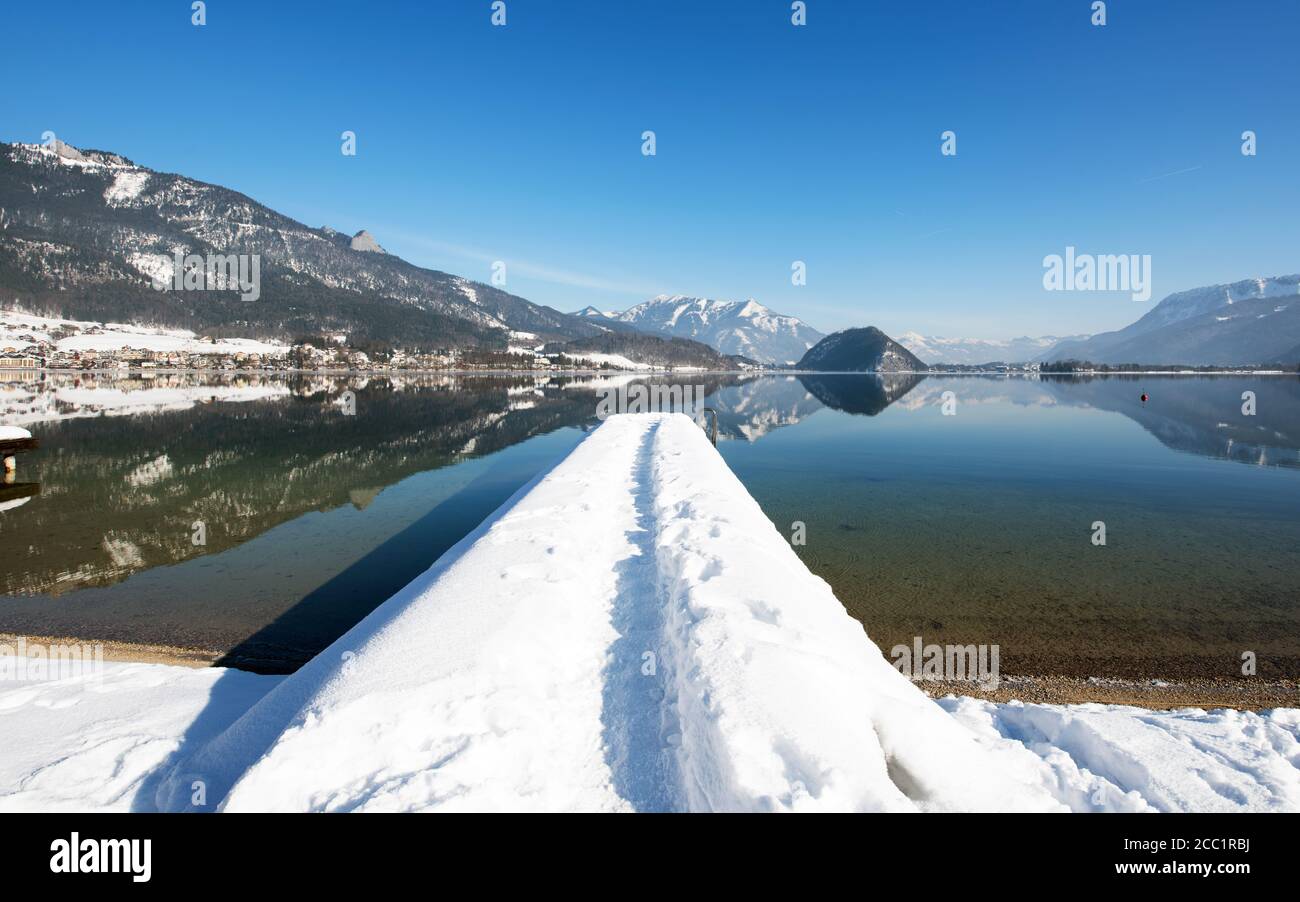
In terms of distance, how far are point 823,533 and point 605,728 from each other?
1330 cm

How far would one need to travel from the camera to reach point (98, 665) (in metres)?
8.16

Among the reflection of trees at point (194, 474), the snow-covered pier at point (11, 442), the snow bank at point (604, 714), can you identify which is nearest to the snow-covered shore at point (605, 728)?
the snow bank at point (604, 714)

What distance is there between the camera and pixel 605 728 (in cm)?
527

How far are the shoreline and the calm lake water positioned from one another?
10.9 inches

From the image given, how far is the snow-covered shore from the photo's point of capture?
4281 millimetres

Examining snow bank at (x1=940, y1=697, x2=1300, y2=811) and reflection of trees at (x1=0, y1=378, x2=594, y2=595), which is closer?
snow bank at (x1=940, y1=697, x2=1300, y2=811)

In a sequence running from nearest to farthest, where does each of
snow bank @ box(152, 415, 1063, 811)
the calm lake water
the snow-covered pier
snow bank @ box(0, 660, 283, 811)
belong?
snow bank @ box(152, 415, 1063, 811) < snow bank @ box(0, 660, 283, 811) < the calm lake water < the snow-covered pier

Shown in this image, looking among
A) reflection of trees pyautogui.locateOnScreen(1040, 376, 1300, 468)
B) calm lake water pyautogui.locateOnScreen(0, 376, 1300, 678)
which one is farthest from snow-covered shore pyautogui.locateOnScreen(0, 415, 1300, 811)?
reflection of trees pyautogui.locateOnScreen(1040, 376, 1300, 468)

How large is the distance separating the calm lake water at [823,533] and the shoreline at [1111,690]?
10.9 inches

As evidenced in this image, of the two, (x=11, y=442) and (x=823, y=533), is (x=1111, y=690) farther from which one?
(x=11, y=442)

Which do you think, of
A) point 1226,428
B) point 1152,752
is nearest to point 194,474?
point 1152,752

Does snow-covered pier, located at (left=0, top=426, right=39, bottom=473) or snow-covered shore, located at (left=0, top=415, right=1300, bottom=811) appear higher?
snow-covered pier, located at (left=0, top=426, right=39, bottom=473)

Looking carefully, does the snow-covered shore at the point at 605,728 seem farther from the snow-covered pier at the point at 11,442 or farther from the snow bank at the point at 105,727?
the snow-covered pier at the point at 11,442

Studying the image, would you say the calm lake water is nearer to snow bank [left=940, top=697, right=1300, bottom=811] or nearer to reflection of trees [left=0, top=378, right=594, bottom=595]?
reflection of trees [left=0, top=378, right=594, bottom=595]
